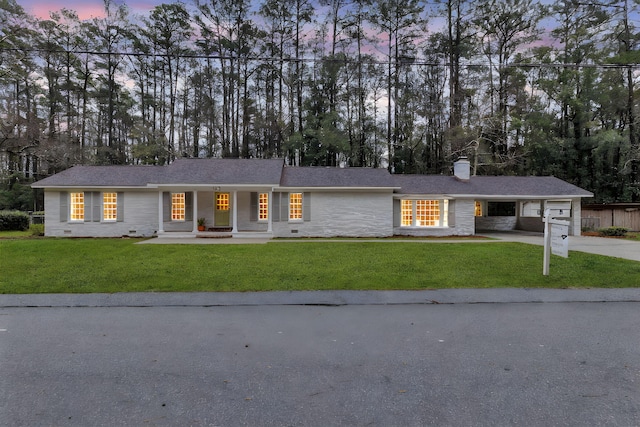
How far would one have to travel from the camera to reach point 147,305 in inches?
217

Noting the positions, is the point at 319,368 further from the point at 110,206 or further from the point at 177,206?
the point at 110,206

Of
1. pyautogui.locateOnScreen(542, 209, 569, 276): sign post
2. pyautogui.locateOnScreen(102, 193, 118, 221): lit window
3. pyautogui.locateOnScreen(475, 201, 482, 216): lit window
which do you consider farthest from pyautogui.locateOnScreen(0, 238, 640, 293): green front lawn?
pyautogui.locateOnScreen(475, 201, 482, 216): lit window

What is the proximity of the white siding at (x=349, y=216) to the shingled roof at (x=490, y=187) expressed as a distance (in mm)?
1684

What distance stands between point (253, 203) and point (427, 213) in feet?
29.1

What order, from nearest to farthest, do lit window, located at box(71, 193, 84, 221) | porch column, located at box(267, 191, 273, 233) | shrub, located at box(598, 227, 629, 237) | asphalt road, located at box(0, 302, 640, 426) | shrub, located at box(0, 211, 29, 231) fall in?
1. asphalt road, located at box(0, 302, 640, 426)
2. porch column, located at box(267, 191, 273, 233)
3. lit window, located at box(71, 193, 84, 221)
4. shrub, located at box(598, 227, 629, 237)
5. shrub, located at box(0, 211, 29, 231)

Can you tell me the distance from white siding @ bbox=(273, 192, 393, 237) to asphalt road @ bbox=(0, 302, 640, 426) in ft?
35.4

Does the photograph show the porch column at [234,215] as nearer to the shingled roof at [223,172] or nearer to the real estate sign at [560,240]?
the shingled roof at [223,172]

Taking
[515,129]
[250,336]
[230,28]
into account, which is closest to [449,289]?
[250,336]

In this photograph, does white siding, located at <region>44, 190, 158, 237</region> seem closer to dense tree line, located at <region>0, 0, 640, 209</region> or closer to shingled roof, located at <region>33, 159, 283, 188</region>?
shingled roof, located at <region>33, 159, 283, 188</region>

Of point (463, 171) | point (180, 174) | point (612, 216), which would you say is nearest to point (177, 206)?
point (180, 174)

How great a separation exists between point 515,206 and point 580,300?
→ 16778mm

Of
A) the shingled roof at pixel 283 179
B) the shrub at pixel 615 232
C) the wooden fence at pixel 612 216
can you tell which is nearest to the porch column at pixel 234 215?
the shingled roof at pixel 283 179

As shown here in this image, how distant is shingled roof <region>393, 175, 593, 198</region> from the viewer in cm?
1675

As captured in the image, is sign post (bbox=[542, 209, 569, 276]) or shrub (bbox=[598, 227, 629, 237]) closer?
sign post (bbox=[542, 209, 569, 276])
